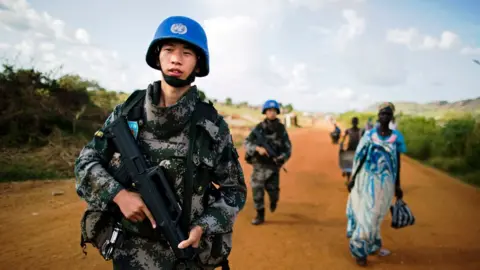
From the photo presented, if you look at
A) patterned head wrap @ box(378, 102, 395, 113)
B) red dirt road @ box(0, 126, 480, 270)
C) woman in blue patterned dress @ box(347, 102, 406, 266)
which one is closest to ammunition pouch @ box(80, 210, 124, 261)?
red dirt road @ box(0, 126, 480, 270)

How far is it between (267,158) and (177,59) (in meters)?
4.52

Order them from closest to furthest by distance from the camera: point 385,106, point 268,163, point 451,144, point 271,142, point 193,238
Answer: point 193,238
point 385,106
point 268,163
point 271,142
point 451,144

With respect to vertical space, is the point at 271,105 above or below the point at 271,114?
above

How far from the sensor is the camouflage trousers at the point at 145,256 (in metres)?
1.87

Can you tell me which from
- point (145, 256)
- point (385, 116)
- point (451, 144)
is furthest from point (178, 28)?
point (451, 144)

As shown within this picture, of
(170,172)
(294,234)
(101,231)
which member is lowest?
(294,234)

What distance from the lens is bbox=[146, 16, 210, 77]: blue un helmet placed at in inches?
75.7

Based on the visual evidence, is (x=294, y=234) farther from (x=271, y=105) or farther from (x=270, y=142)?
(x=271, y=105)

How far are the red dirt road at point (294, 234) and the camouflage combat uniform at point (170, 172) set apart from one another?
267 cm

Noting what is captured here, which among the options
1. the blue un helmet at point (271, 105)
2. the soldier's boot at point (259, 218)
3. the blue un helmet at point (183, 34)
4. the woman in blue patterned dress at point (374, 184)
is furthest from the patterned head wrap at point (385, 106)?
the blue un helmet at point (183, 34)

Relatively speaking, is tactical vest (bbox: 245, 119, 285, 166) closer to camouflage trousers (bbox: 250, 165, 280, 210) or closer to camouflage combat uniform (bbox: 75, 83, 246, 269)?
camouflage trousers (bbox: 250, 165, 280, 210)

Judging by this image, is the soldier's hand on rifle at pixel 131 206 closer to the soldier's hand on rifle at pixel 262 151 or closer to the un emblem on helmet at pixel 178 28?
the un emblem on helmet at pixel 178 28

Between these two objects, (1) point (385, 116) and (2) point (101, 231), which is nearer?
(2) point (101, 231)

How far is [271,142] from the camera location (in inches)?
253
